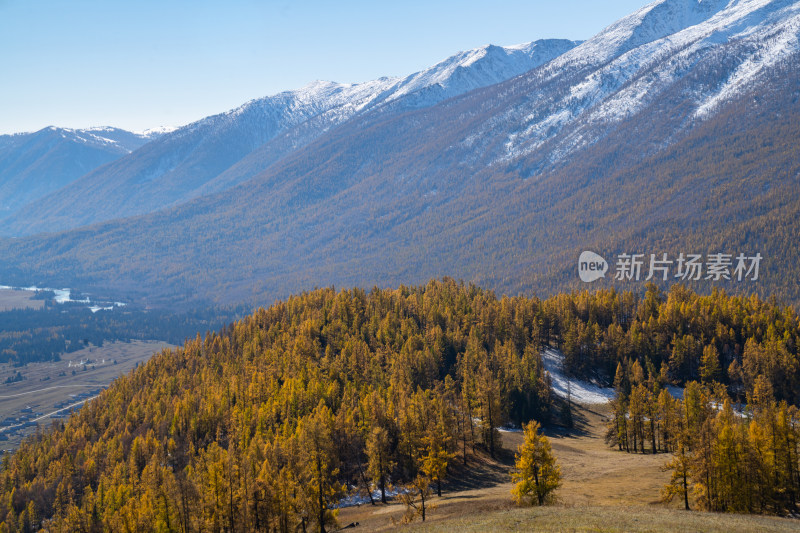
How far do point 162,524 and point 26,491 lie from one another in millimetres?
74502

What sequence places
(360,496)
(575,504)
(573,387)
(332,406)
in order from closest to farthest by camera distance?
(575,504) < (360,496) < (332,406) < (573,387)

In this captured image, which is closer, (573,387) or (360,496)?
(360,496)

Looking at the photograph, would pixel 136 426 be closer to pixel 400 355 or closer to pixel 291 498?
pixel 400 355

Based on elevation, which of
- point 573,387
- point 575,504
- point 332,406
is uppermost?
point 332,406

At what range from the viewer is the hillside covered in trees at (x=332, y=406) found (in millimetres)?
90312

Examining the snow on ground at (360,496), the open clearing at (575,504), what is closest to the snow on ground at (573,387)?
the open clearing at (575,504)

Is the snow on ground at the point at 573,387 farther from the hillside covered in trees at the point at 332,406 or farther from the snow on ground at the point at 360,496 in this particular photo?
the snow on ground at the point at 360,496

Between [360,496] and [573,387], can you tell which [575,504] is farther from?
[573,387]

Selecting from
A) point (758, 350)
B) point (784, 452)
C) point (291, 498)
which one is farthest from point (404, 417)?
point (758, 350)

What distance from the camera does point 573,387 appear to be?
168 m

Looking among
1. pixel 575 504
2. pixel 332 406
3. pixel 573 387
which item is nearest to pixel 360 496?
pixel 332 406

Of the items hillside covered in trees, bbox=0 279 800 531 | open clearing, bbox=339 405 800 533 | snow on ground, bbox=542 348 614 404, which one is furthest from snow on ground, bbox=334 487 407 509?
snow on ground, bbox=542 348 614 404

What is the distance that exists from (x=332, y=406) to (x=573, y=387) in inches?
2512

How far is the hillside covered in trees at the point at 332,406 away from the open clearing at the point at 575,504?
4.94m
